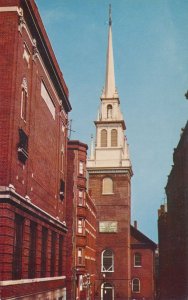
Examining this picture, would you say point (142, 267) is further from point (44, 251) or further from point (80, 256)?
point (44, 251)

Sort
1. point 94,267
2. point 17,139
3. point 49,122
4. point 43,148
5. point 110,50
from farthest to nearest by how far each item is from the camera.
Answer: point 110,50, point 94,267, point 49,122, point 43,148, point 17,139

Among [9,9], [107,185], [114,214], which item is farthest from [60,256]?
[107,185]

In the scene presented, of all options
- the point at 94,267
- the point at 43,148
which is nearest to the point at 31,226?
the point at 43,148

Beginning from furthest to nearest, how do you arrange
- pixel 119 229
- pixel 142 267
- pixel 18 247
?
pixel 142 267, pixel 119 229, pixel 18 247

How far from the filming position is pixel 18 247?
24.1 meters

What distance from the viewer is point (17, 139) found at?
23.5 meters

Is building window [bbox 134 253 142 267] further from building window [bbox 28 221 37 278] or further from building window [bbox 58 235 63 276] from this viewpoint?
building window [bbox 28 221 37 278]

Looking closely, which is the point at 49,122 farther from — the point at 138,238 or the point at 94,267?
the point at 138,238

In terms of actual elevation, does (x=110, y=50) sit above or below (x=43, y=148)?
above

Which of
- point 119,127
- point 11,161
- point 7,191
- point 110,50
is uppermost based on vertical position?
point 110,50

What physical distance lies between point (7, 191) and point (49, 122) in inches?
500

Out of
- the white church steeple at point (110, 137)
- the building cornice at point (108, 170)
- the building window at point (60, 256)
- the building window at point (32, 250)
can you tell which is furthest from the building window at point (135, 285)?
the building window at point (32, 250)

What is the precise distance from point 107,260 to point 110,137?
61.3 feet

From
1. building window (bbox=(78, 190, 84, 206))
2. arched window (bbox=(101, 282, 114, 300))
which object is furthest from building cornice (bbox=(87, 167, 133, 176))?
building window (bbox=(78, 190, 84, 206))
